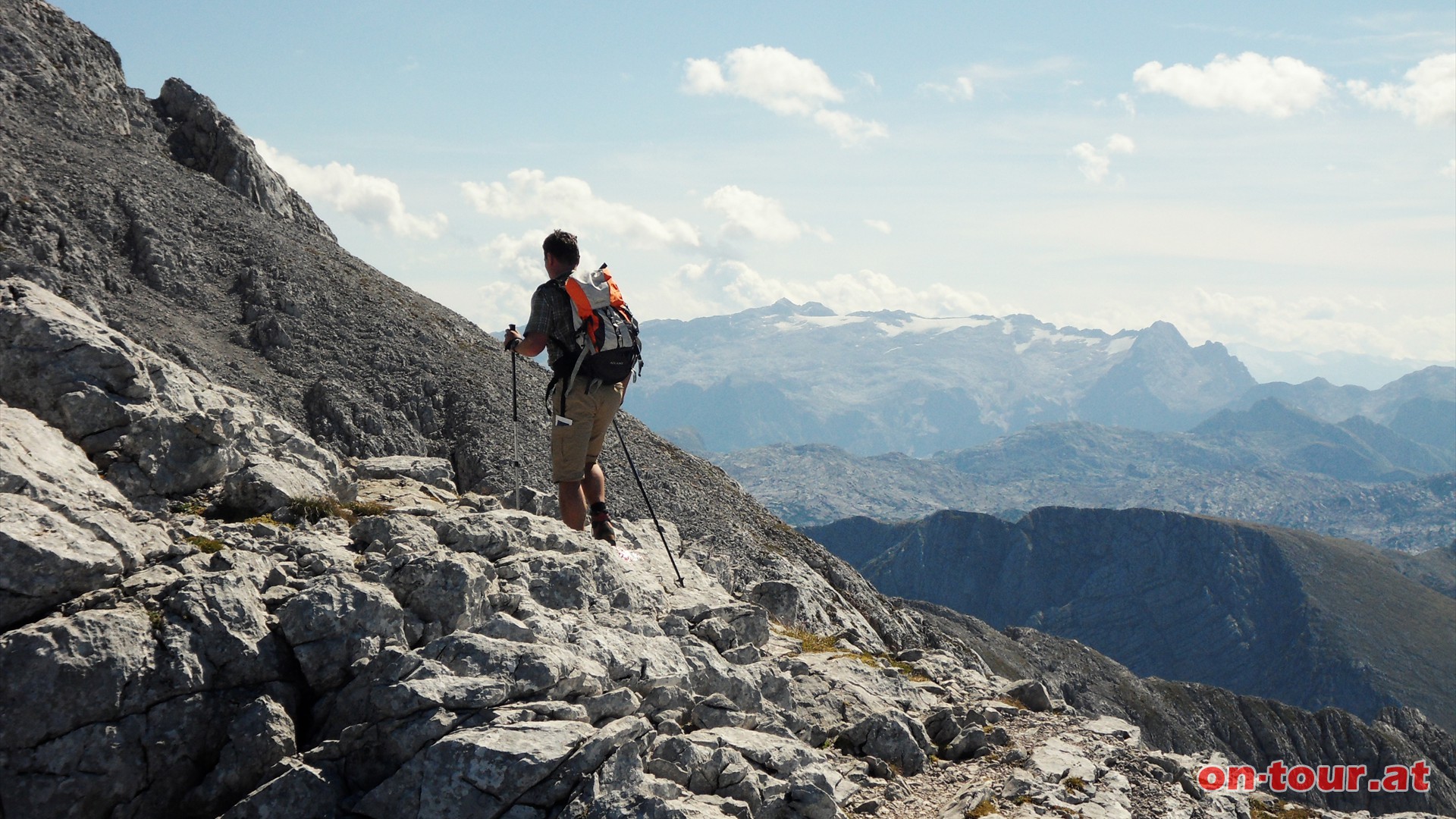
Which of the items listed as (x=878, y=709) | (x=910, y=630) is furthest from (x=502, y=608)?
(x=910, y=630)

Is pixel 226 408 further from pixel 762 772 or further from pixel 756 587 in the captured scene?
pixel 756 587

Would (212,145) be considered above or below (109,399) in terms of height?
above

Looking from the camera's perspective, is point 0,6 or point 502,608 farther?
point 0,6

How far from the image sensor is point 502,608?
1298 cm

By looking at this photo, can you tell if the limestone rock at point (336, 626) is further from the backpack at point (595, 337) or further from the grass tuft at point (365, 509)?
the backpack at point (595, 337)

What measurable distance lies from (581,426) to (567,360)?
3.90 feet

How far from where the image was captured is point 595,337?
49.9 ft

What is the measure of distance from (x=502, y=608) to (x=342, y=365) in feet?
110

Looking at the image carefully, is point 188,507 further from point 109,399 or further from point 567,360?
point 567,360

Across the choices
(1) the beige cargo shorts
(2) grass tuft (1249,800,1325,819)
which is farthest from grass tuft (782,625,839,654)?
(2) grass tuft (1249,800,1325,819)

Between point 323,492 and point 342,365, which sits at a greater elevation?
point 342,365

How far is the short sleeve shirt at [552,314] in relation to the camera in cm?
1505

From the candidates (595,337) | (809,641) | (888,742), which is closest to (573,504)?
(595,337)

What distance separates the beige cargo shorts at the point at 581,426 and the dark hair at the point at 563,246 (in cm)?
205
